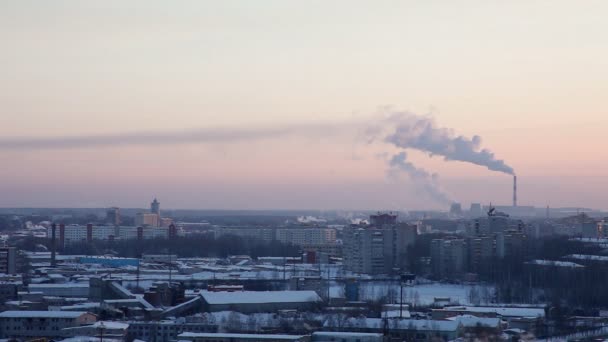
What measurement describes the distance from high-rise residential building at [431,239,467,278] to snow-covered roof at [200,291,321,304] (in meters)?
9.16

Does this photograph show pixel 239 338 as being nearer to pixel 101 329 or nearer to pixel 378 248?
pixel 101 329

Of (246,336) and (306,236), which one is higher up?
(306,236)

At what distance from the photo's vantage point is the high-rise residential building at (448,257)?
28089 mm

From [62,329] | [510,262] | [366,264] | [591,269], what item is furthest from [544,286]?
[62,329]

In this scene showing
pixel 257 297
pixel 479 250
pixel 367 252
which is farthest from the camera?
pixel 367 252

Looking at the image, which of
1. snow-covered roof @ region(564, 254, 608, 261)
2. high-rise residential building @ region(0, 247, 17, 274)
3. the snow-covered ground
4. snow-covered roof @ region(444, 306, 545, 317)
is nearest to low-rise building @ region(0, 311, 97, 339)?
snow-covered roof @ region(444, 306, 545, 317)

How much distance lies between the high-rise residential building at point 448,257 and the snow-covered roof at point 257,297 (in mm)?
9162

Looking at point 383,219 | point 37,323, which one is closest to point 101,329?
point 37,323

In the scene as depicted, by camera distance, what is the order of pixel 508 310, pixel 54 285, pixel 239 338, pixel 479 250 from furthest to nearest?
pixel 479 250, pixel 54 285, pixel 508 310, pixel 239 338

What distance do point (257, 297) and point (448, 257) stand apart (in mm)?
11094

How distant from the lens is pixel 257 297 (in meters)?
18.7

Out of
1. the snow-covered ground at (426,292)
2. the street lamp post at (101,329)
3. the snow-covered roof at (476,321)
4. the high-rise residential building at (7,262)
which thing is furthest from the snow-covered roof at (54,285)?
the snow-covered roof at (476,321)

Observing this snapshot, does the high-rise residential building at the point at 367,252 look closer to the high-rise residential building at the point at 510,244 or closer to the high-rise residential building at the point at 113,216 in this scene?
the high-rise residential building at the point at 510,244

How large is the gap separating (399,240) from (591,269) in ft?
25.7
